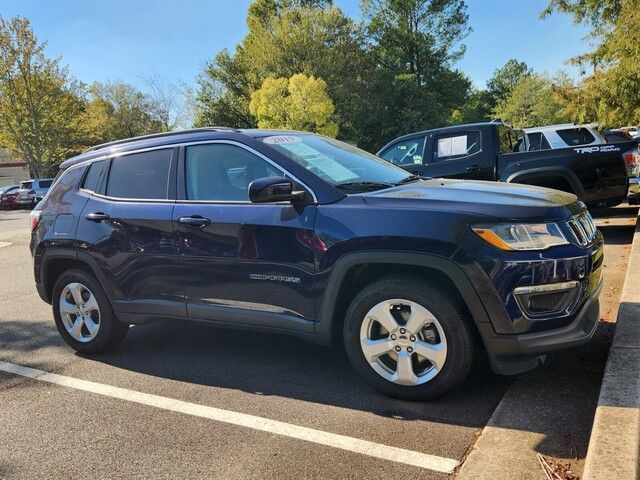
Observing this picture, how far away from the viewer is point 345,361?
441 centimetres

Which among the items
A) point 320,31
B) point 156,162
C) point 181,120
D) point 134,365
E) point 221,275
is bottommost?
point 134,365

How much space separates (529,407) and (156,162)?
3304 millimetres

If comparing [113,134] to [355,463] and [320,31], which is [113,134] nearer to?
[320,31]

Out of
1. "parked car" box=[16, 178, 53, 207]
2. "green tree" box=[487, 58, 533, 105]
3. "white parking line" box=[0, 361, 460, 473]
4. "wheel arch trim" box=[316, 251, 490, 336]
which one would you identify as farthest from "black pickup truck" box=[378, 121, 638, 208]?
"green tree" box=[487, 58, 533, 105]

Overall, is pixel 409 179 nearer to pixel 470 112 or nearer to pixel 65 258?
pixel 65 258

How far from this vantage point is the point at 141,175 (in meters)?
4.66

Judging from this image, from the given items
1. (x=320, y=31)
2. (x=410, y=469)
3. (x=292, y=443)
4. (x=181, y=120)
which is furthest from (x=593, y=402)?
(x=181, y=120)

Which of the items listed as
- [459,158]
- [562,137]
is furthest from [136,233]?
[562,137]

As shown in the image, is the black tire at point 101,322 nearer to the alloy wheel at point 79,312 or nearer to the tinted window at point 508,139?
the alloy wheel at point 79,312

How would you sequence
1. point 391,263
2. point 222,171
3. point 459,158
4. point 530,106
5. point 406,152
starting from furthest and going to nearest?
point 530,106 < point 406,152 < point 459,158 < point 222,171 < point 391,263

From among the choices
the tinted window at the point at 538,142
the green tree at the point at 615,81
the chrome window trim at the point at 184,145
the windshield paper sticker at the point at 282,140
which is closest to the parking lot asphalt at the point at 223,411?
the chrome window trim at the point at 184,145

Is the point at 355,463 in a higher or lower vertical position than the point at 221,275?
lower

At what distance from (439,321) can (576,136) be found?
7.98m

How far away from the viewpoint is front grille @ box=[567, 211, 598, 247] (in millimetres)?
3346
